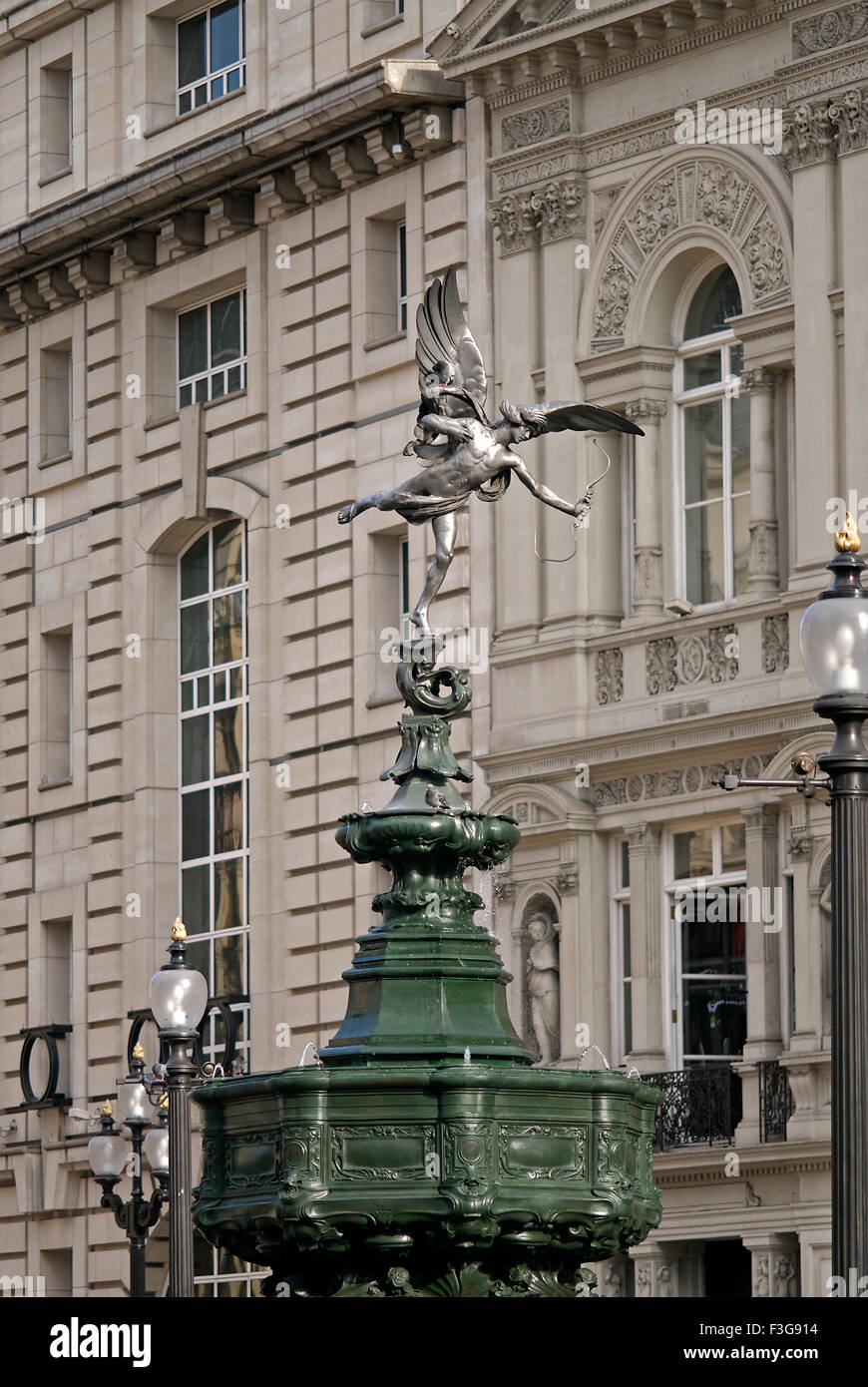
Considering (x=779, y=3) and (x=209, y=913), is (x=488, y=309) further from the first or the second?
(x=209, y=913)

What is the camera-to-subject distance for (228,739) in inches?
1807

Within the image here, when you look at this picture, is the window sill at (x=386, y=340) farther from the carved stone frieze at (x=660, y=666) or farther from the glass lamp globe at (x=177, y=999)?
the glass lamp globe at (x=177, y=999)

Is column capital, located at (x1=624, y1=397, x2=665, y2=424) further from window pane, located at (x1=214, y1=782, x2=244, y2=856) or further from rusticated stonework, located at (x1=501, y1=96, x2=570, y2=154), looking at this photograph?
window pane, located at (x1=214, y1=782, x2=244, y2=856)

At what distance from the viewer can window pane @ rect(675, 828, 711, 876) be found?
3697cm

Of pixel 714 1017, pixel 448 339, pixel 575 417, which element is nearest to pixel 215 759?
pixel 714 1017

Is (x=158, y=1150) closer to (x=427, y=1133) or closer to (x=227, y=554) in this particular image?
(x=227, y=554)

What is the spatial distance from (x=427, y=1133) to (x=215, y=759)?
1261 inches

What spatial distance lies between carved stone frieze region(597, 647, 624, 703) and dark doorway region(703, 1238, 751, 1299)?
20.9 ft

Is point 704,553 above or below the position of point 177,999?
above

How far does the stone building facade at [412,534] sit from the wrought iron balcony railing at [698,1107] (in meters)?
0.05

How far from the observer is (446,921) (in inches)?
604

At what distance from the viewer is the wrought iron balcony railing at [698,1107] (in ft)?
117
